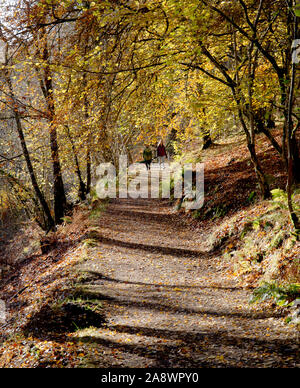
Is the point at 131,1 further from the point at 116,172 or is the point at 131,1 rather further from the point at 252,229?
the point at 116,172

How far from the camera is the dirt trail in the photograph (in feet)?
13.7

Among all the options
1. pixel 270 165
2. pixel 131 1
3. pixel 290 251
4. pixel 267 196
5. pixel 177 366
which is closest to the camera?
pixel 177 366

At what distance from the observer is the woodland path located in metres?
4.19

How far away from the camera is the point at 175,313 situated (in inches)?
226

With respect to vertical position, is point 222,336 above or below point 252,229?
below

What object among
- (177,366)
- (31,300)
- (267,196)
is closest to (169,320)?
(177,366)

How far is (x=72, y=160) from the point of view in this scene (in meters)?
17.8

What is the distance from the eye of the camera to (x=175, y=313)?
574 centimetres

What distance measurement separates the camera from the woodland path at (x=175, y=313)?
419 centimetres

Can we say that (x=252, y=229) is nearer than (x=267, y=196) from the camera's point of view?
Yes

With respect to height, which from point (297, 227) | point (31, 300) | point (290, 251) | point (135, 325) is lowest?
point (31, 300)

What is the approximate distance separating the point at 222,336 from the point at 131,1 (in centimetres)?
531

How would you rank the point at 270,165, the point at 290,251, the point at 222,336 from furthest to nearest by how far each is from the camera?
1. the point at 270,165
2. the point at 290,251
3. the point at 222,336

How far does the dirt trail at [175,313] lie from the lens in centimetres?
419
